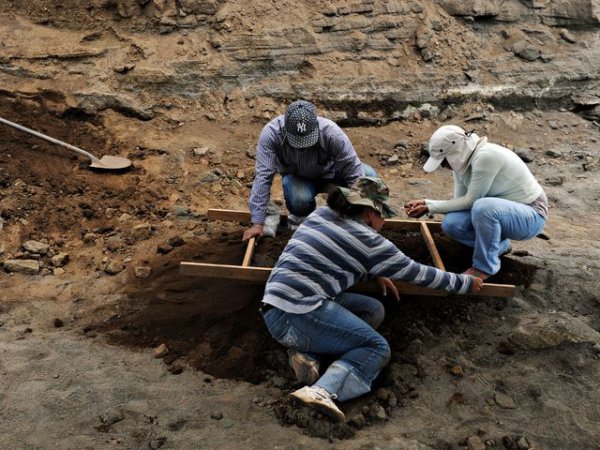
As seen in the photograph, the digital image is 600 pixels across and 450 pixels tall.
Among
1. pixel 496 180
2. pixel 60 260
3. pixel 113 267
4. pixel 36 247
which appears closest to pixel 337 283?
pixel 496 180

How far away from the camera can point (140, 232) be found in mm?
5137

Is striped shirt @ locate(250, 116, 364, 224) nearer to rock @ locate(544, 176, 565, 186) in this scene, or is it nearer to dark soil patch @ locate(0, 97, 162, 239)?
dark soil patch @ locate(0, 97, 162, 239)

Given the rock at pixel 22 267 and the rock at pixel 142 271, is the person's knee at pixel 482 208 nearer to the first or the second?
the rock at pixel 142 271

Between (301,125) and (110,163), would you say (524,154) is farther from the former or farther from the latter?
(110,163)

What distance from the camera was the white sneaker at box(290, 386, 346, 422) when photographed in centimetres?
296

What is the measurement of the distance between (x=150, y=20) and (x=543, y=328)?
19.5ft

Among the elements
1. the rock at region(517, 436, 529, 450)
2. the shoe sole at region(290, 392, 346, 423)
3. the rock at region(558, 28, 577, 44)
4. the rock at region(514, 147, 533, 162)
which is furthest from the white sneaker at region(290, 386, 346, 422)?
the rock at region(558, 28, 577, 44)

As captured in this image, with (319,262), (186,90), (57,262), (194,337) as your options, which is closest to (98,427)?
(194,337)

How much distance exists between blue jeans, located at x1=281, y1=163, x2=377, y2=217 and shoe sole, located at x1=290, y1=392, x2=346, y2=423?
179 centimetres

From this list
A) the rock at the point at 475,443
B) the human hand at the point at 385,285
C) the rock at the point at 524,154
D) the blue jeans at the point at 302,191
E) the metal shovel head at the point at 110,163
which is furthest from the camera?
the rock at the point at 524,154

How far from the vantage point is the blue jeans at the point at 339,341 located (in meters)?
3.20

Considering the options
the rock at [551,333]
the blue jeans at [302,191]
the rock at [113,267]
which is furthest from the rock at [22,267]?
the rock at [551,333]

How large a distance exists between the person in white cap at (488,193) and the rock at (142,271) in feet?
7.37

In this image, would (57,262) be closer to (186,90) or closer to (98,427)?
(98,427)
